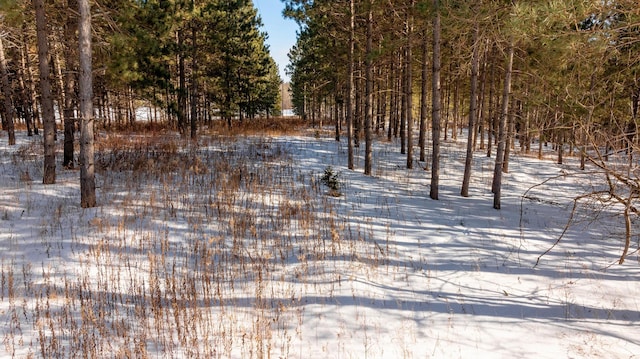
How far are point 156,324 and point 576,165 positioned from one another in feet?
76.5

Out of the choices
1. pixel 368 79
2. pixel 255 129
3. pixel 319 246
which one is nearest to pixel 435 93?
pixel 368 79

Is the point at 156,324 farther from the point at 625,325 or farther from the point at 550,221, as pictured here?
the point at 550,221

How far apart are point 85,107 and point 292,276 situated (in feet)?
18.3

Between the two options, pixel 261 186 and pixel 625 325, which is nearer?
pixel 625 325

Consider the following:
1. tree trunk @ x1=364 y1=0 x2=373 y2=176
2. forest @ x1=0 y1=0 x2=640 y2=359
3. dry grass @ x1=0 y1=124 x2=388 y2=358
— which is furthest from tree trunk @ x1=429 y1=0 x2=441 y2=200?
dry grass @ x1=0 y1=124 x2=388 y2=358

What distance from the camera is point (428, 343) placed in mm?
3664

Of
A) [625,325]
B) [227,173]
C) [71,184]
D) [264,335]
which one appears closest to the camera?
[264,335]

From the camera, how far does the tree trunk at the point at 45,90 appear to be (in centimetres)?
788

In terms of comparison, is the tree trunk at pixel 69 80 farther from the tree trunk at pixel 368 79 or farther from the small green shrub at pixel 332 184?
the tree trunk at pixel 368 79

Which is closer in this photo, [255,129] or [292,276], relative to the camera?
[292,276]

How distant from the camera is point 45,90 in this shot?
8.16m

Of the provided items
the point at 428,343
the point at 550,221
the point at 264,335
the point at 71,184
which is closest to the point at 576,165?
the point at 550,221

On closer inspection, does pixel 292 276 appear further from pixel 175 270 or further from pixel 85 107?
pixel 85 107

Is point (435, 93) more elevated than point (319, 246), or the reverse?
point (435, 93)
